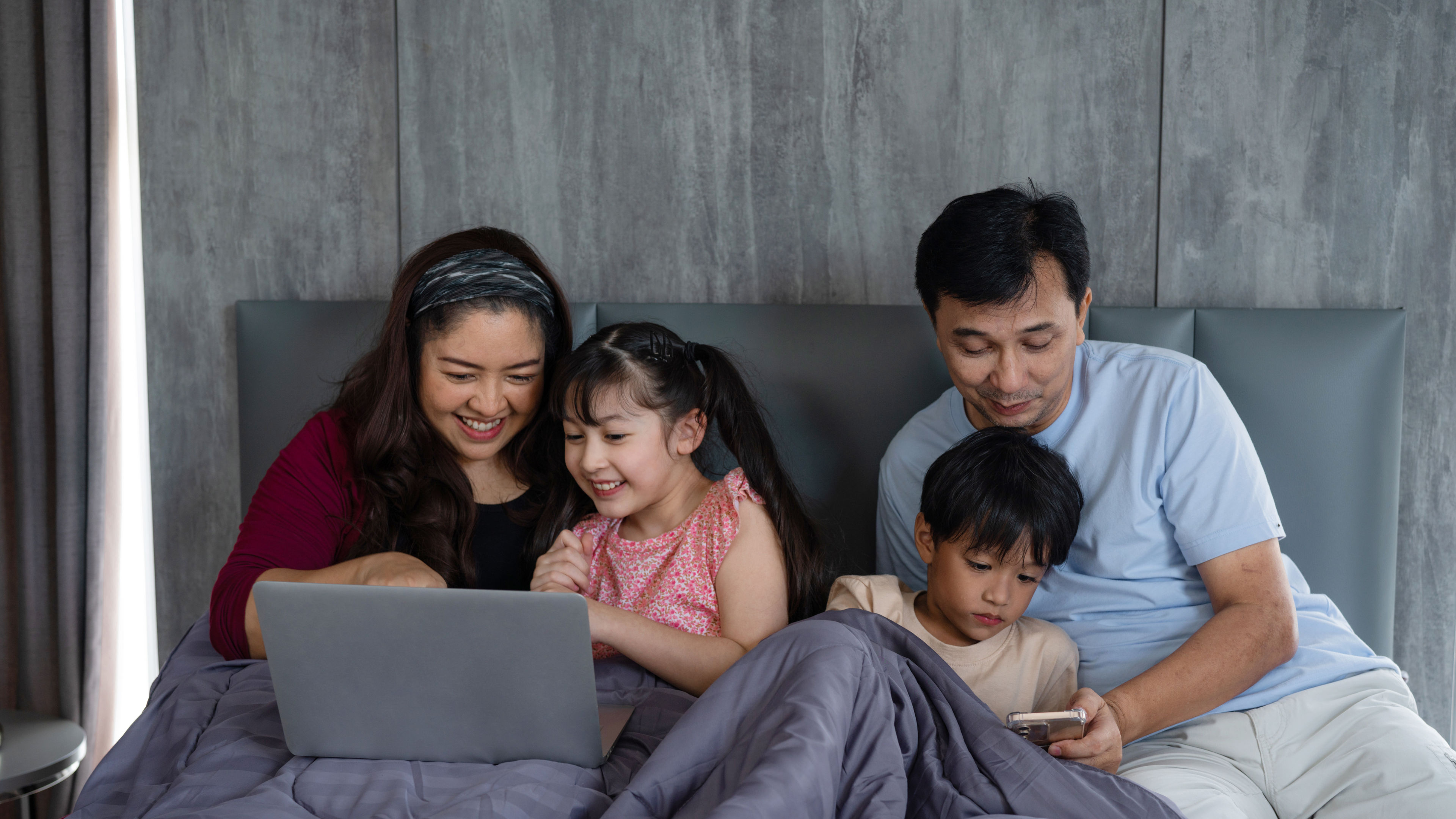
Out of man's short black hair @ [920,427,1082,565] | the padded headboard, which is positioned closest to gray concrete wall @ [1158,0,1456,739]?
the padded headboard

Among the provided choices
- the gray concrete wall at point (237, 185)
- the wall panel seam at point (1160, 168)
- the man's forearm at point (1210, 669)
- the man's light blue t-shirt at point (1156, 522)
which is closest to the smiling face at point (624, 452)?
the man's light blue t-shirt at point (1156, 522)

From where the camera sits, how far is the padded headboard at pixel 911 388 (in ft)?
5.73

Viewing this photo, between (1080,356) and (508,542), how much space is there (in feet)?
3.40

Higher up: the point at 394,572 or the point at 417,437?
the point at 417,437

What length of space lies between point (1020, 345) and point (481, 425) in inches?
35.1

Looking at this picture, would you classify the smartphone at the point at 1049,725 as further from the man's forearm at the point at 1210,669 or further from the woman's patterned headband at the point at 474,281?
the woman's patterned headband at the point at 474,281

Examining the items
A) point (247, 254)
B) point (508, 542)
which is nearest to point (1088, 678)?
point (508, 542)

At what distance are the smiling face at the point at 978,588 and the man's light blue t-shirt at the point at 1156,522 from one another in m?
0.11

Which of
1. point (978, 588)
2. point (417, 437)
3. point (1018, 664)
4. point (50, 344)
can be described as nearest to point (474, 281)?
point (417, 437)

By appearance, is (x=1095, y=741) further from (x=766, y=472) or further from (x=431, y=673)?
(x=431, y=673)

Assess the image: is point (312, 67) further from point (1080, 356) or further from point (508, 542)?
point (1080, 356)

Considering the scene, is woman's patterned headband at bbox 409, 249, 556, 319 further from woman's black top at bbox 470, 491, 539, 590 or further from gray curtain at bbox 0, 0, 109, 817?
gray curtain at bbox 0, 0, 109, 817

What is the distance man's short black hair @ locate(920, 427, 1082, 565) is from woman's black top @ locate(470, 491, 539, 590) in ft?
2.34

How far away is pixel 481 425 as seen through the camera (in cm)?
160
